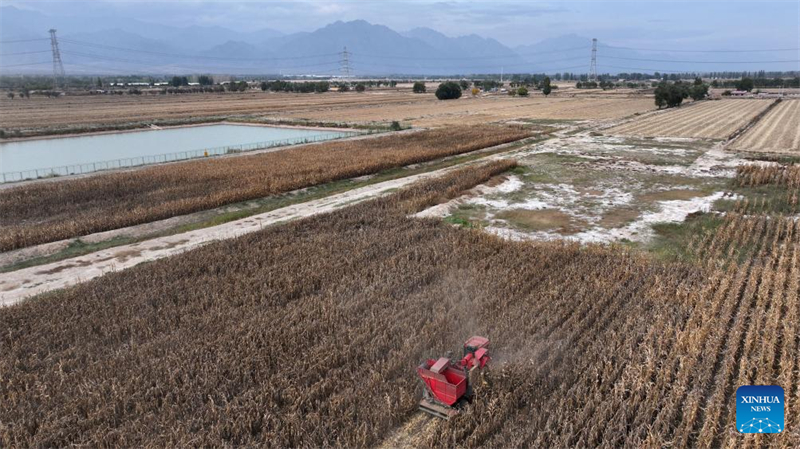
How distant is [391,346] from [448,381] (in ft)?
7.13

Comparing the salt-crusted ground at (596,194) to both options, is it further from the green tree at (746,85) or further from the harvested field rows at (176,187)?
the green tree at (746,85)

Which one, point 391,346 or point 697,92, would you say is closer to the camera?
point 391,346

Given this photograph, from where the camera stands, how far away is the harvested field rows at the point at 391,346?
823 centimetres

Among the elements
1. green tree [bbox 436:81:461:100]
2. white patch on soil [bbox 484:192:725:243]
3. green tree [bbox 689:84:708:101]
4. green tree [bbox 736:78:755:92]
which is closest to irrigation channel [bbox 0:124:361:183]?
white patch on soil [bbox 484:192:725:243]

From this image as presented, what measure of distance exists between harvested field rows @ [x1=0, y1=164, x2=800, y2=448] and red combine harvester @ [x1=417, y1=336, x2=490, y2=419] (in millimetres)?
267

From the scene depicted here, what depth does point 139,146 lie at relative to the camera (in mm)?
46500

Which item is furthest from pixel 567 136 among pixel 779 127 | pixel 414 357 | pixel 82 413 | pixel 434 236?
pixel 82 413

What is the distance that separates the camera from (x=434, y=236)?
1839 centimetres

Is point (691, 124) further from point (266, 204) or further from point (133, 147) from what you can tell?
point (133, 147)

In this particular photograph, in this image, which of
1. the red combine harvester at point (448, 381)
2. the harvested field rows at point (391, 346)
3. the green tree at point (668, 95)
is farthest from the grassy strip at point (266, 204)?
the green tree at point (668, 95)

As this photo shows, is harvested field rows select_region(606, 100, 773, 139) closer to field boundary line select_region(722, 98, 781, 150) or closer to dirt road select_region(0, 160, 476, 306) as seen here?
field boundary line select_region(722, 98, 781, 150)

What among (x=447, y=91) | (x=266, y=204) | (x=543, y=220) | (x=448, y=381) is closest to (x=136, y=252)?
(x=266, y=204)

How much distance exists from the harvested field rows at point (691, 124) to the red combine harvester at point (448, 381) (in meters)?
43.6

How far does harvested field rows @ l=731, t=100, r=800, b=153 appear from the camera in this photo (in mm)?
38297
